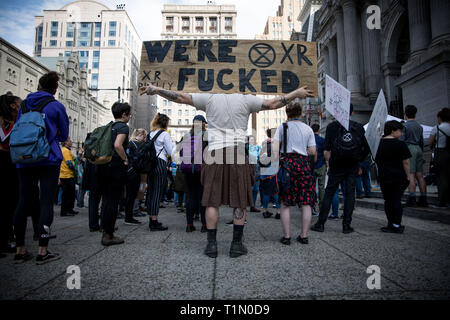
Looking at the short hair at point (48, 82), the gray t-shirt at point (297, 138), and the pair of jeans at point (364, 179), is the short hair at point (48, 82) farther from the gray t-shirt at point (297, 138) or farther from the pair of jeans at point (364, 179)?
the pair of jeans at point (364, 179)

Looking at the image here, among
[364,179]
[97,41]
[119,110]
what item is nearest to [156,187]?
A: [119,110]

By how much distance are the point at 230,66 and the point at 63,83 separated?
46.2 metres

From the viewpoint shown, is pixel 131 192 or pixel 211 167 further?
pixel 131 192

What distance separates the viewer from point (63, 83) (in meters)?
Result: 40.3

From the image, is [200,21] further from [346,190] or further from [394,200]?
[394,200]

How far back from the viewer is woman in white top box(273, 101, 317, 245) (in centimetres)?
333

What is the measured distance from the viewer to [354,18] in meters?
17.5

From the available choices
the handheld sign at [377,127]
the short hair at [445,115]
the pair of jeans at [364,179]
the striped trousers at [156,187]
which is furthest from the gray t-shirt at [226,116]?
the pair of jeans at [364,179]

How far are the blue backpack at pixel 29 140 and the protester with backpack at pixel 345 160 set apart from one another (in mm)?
3970

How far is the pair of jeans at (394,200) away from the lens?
13.1ft

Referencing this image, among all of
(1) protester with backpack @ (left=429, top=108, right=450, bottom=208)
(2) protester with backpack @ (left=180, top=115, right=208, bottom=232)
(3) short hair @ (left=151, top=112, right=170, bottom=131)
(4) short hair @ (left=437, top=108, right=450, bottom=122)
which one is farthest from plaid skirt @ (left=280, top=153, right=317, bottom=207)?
(4) short hair @ (left=437, top=108, right=450, bottom=122)

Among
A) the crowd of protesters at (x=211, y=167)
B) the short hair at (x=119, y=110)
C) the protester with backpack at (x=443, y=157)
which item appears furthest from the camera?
the protester with backpack at (x=443, y=157)

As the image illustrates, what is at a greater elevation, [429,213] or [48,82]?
[48,82]

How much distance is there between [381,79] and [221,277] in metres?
18.2
